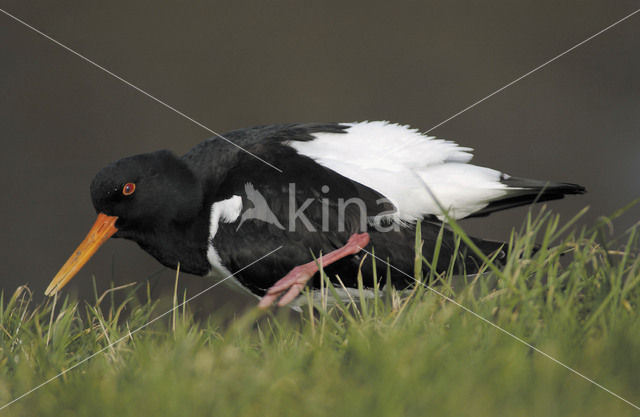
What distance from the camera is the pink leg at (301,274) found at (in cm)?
169

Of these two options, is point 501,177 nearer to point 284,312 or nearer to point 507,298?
point 507,298

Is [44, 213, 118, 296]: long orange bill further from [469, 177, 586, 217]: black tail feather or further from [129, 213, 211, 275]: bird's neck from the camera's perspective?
[469, 177, 586, 217]: black tail feather

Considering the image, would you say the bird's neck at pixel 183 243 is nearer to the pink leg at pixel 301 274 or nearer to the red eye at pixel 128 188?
the red eye at pixel 128 188

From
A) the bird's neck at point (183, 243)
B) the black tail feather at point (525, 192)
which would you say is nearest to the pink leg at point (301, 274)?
the bird's neck at point (183, 243)

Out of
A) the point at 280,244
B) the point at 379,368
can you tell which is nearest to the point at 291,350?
the point at 379,368

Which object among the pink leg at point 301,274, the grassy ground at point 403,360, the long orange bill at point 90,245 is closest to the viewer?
the grassy ground at point 403,360

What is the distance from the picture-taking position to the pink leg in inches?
66.4

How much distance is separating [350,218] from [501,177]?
18.2 inches

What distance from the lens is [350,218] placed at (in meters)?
1.73

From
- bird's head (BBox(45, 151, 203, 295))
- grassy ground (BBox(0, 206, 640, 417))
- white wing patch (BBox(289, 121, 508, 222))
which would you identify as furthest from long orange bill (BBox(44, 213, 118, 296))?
white wing patch (BBox(289, 121, 508, 222))

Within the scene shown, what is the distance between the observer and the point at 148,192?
1.86 meters

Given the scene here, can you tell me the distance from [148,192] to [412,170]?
2.55 ft

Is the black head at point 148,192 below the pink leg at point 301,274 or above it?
above

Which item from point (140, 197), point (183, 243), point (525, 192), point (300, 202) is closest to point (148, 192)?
point (140, 197)
